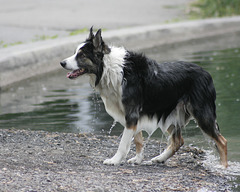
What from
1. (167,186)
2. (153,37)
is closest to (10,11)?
(153,37)

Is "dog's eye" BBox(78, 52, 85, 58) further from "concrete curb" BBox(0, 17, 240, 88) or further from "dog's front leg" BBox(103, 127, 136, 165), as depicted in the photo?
"concrete curb" BBox(0, 17, 240, 88)

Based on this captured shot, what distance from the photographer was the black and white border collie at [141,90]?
632 cm

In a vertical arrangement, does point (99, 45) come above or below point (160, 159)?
above

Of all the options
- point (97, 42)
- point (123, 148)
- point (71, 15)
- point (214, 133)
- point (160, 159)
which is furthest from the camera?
point (71, 15)

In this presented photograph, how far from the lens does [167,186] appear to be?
5617 millimetres

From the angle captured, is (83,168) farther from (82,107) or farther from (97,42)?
(82,107)

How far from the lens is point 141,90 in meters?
6.45

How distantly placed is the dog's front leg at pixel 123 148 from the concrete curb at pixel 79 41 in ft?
19.3

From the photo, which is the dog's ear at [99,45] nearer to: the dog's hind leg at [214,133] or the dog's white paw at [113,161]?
the dog's white paw at [113,161]

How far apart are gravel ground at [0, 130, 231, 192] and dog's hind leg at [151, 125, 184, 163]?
0.10 m

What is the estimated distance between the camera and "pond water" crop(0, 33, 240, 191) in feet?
26.2

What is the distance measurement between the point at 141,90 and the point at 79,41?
7.32 m

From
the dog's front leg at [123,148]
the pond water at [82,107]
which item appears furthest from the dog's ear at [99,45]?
the pond water at [82,107]

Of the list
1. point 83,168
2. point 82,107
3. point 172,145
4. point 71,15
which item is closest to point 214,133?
point 172,145
